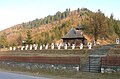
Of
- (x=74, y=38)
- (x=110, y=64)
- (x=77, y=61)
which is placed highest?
(x=74, y=38)

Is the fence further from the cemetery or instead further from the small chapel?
the small chapel

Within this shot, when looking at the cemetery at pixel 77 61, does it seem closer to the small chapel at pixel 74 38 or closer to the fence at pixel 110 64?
the fence at pixel 110 64

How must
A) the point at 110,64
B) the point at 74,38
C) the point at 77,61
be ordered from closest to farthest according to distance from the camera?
the point at 110,64
the point at 77,61
the point at 74,38

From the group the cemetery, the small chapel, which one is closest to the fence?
the cemetery

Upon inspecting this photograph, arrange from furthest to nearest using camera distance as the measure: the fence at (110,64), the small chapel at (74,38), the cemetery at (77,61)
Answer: the small chapel at (74,38)
the cemetery at (77,61)
the fence at (110,64)

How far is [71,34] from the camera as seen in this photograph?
219ft

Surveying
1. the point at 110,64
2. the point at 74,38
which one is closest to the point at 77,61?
the point at 110,64

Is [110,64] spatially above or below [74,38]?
below

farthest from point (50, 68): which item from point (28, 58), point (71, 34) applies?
point (71, 34)

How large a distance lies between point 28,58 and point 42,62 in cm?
464

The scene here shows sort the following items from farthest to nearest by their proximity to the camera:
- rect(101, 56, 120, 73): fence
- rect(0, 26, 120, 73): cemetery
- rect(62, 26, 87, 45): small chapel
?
rect(62, 26, 87, 45): small chapel < rect(0, 26, 120, 73): cemetery < rect(101, 56, 120, 73): fence

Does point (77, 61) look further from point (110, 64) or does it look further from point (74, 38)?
point (74, 38)

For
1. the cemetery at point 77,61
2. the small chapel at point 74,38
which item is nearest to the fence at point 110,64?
the cemetery at point 77,61

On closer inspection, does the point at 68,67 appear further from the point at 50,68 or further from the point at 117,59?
the point at 117,59
